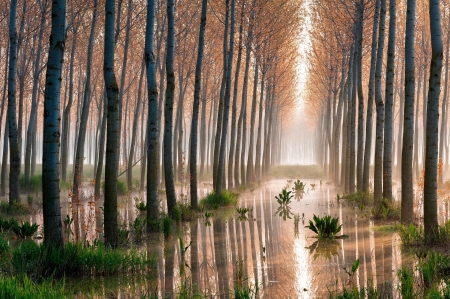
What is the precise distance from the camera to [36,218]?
39.9 ft

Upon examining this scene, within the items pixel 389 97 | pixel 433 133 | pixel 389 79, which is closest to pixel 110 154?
pixel 433 133

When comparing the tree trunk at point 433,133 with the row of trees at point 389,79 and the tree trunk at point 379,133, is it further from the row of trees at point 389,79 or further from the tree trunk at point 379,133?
the tree trunk at point 379,133

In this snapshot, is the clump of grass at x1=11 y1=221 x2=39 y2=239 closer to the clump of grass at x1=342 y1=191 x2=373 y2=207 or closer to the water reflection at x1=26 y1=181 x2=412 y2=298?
the water reflection at x1=26 y1=181 x2=412 y2=298

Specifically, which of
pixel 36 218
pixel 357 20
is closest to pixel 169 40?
pixel 36 218

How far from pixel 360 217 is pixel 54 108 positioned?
7.97 meters

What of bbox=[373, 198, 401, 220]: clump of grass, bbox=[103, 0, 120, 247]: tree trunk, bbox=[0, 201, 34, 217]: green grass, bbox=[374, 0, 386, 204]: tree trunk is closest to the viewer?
bbox=[103, 0, 120, 247]: tree trunk

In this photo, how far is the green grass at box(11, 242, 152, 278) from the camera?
18.9ft

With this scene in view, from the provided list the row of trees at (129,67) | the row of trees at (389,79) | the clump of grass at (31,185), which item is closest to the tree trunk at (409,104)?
the row of trees at (389,79)

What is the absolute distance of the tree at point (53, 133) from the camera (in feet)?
20.5

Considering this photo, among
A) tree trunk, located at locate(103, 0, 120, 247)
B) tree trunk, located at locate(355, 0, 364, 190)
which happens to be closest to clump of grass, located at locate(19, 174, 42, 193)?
tree trunk, located at locate(103, 0, 120, 247)

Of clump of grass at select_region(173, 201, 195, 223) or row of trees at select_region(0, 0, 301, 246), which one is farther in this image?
clump of grass at select_region(173, 201, 195, 223)

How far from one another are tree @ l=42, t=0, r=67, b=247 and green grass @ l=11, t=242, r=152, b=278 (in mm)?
339

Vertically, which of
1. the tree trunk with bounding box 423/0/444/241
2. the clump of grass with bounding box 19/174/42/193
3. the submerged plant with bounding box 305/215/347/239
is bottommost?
the submerged plant with bounding box 305/215/347/239

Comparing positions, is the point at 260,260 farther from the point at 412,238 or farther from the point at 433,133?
the point at 433,133
